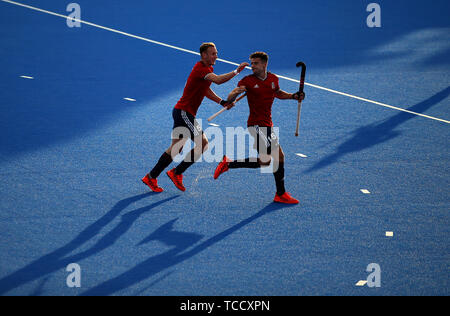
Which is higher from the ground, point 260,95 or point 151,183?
point 260,95

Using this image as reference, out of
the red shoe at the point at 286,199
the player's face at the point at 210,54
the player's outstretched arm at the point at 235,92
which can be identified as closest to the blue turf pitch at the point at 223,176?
the red shoe at the point at 286,199

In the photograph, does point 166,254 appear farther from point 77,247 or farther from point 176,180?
point 176,180

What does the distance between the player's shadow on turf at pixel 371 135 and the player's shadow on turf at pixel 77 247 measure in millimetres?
3208

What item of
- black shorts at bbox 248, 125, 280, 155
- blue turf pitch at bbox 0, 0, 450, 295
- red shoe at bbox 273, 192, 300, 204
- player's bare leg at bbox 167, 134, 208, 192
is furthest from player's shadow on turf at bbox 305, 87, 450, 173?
player's bare leg at bbox 167, 134, 208, 192

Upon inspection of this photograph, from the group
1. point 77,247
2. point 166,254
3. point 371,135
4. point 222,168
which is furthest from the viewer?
point 371,135

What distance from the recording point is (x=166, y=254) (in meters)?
7.17

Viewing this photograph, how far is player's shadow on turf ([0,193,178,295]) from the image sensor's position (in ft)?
21.7

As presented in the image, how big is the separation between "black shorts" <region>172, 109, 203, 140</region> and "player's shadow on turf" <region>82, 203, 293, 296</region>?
1415mm

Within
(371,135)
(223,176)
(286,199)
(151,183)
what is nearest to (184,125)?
(151,183)

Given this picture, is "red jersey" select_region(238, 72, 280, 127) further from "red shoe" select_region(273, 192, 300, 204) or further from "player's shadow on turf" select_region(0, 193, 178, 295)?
"player's shadow on turf" select_region(0, 193, 178, 295)

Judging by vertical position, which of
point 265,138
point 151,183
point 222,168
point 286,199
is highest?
point 265,138

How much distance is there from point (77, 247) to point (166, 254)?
1148 mm
